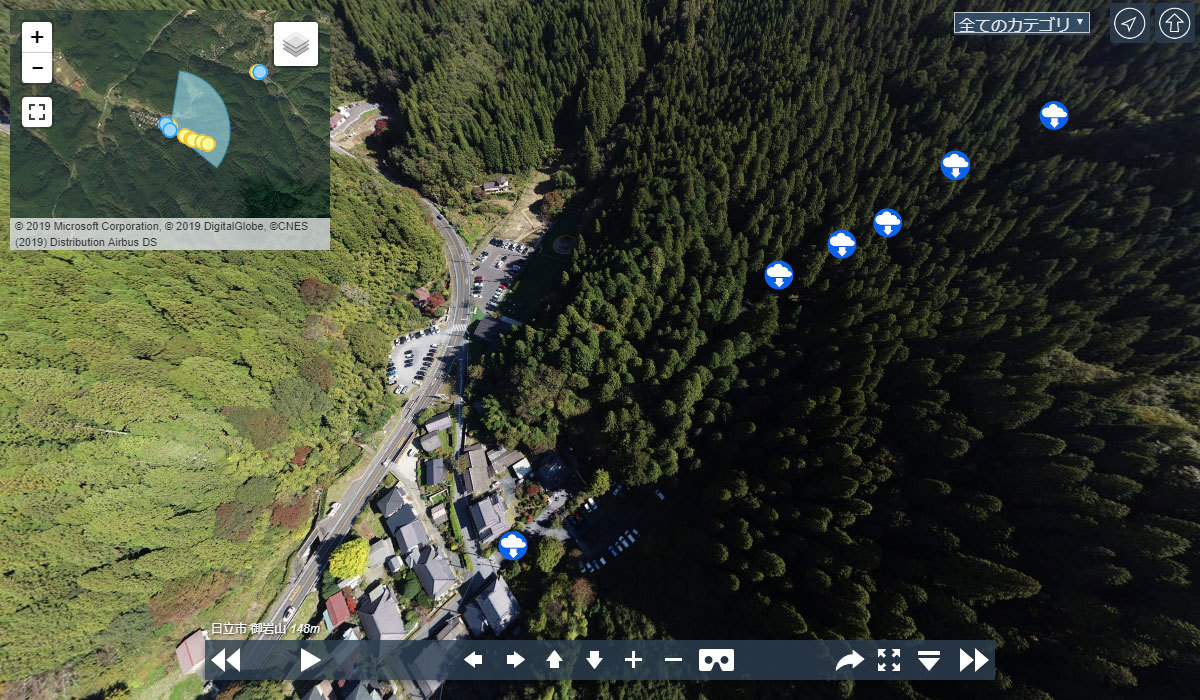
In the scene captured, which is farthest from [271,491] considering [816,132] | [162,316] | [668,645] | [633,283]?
[816,132]

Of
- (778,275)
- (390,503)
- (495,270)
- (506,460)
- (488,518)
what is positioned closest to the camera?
(488,518)

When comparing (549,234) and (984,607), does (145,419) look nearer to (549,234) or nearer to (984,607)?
(549,234)

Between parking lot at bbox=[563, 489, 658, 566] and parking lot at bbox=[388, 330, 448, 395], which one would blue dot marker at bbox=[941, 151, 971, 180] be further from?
parking lot at bbox=[388, 330, 448, 395]

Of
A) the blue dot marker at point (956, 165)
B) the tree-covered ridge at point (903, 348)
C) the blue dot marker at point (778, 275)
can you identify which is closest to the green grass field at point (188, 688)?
the tree-covered ridge at point (903, 348)

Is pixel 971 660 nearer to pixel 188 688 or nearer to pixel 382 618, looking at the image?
pixel 382 618

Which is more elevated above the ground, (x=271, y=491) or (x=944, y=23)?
(x=944, y=23)

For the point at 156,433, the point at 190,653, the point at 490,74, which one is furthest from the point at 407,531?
the point at 490,74

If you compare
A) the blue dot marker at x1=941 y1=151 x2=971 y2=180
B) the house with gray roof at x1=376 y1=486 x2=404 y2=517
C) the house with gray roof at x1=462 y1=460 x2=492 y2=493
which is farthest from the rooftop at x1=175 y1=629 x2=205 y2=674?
the blue dot marker at x1=941 y1=151 x2=971 y2=180
